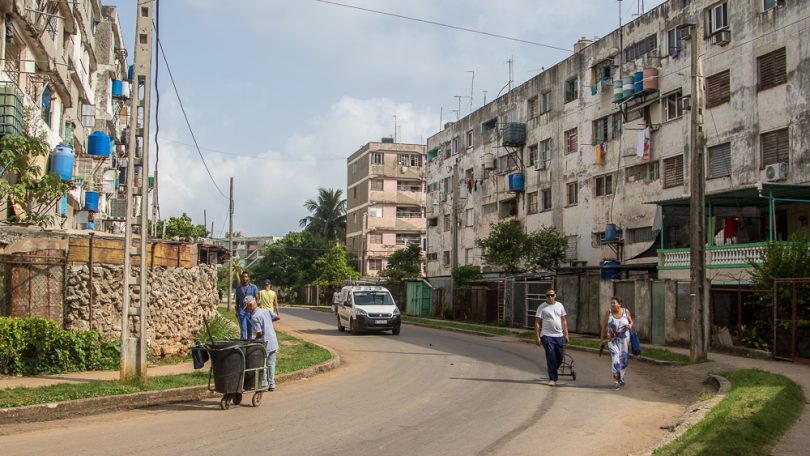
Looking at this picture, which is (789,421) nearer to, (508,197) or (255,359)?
(255,359)

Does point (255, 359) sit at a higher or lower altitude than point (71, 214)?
lower

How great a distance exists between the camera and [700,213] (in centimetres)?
1836

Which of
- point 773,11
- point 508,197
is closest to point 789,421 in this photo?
point 773,11

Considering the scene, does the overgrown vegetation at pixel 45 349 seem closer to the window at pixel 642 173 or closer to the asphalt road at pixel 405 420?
the asphalt road at pixel 405 420

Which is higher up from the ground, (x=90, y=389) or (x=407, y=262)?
(x=407, y=262)

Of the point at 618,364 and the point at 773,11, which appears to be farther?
the point at 773,11

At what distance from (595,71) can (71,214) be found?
2632 cm

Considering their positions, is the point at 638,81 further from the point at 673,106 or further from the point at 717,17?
the point at 717,17

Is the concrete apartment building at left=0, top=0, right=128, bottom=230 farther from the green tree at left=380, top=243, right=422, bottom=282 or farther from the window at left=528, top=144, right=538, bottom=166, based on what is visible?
the green tree at left=380, top=243, right=422, bottom=282

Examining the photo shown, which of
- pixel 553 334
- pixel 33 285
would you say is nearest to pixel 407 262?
pixel 33 285

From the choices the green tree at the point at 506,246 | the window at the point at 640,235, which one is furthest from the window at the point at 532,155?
the window at the point at 640,235

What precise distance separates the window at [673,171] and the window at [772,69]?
5.39 meters

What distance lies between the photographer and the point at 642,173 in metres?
35.3

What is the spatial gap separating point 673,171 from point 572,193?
8561 mm
